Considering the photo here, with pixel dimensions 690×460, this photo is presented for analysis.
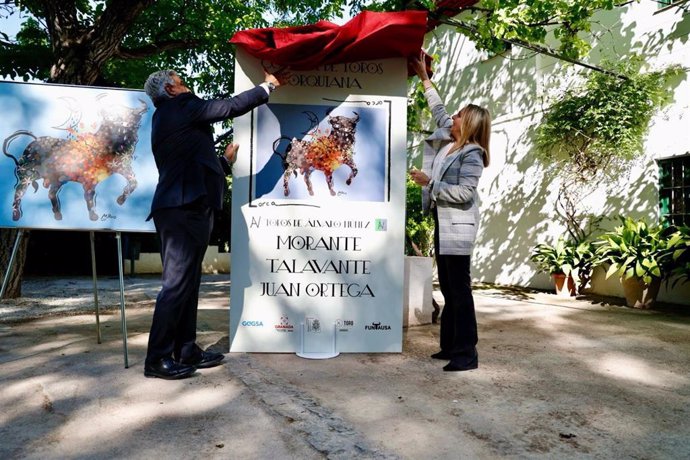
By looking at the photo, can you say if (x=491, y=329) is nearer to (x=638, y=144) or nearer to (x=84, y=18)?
(x=638, y=144)

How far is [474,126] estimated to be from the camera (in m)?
3.46

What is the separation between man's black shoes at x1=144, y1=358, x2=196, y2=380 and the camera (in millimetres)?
3037

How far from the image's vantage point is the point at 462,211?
340 cm

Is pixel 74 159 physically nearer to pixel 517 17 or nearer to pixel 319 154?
pixel 319 154

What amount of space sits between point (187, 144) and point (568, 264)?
256 inches

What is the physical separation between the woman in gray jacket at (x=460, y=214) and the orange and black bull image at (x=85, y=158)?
2029 mm

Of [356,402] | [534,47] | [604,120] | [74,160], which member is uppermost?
[534,47]

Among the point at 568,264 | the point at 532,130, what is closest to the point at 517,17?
the point at 568,264

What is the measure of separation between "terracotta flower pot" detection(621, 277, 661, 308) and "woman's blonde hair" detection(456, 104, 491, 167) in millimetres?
4329

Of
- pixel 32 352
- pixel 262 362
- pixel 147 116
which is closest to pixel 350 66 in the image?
pixel 147 116

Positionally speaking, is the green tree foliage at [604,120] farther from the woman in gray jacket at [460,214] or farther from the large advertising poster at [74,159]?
the large advertising poster at [74,159]

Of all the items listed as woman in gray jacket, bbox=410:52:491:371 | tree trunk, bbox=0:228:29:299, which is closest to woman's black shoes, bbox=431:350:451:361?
woman in gray jacket, bbox=410:52:491:371

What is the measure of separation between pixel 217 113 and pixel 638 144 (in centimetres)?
668

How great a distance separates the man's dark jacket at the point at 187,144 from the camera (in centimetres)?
309
